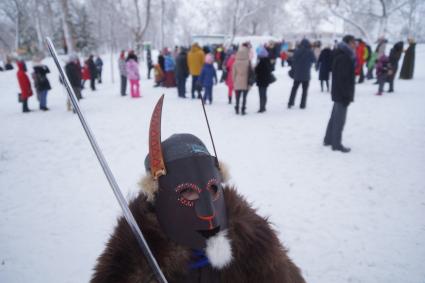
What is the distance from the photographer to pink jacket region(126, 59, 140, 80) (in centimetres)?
1059

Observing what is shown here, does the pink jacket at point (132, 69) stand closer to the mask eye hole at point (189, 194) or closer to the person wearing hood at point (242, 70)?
the person wearing hood at point (242, 70)

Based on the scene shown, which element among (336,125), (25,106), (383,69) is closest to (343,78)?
(336,125)

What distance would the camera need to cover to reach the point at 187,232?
1.34 metres

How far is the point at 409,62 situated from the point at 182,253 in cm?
1466

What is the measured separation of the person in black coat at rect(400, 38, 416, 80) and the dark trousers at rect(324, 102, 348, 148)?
8.53 m

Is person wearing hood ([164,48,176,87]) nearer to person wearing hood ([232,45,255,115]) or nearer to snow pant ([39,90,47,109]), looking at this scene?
snow pant ([39,90,47,109])

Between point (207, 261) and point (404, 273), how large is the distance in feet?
7.64

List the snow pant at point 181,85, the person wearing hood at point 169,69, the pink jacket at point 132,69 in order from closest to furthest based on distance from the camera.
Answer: the pink jacket at point 132,69 → the snow pant at point 181,85 → the person wearing hood at point 169,69

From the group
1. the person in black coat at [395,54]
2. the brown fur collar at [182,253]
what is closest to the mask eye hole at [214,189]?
the brown fur collar at [182,253]

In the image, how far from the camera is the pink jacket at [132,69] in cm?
1059

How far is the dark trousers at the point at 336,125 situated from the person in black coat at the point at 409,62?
28.0 ft

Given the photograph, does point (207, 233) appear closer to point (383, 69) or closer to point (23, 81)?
point (23, 81)

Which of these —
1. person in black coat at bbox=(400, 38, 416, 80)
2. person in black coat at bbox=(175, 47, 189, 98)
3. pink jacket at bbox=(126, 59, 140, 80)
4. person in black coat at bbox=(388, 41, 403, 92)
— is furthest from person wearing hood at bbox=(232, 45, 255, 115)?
person in black coat at bbox=(400, 38, 416, 80)

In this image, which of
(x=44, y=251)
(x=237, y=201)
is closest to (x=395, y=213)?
(x=237, y=201)
